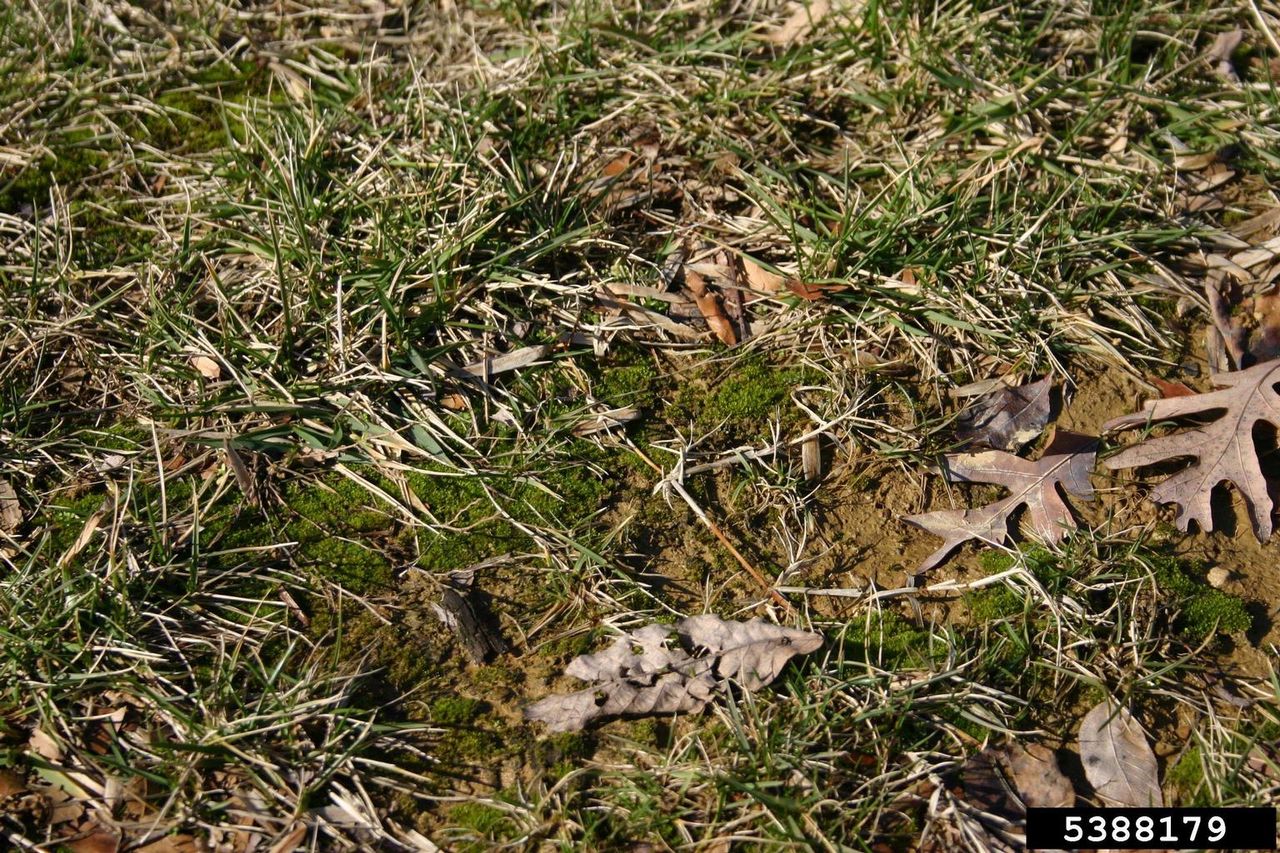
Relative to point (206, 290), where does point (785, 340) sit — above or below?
below

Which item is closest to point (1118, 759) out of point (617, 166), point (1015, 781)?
point (1015, 781)

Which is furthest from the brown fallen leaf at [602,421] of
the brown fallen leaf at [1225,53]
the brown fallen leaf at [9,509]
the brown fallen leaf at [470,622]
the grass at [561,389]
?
the brown fallen leaf at [1225,53]

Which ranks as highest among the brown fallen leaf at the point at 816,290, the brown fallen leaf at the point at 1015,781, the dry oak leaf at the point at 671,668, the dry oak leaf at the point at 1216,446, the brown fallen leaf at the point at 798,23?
the brown fallen leaf at the point at 798,23

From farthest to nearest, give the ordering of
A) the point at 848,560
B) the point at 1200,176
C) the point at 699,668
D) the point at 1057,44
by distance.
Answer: the point at 1057,44 → the point at 1200,176 → the point at 848,560 → the point at 699,668

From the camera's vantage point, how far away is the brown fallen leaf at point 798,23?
13.0 feet

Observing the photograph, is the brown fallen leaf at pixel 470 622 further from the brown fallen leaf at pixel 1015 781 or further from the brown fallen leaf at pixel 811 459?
the brown fallen leaf at pixel 1015 781

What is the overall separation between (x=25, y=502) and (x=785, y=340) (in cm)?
223

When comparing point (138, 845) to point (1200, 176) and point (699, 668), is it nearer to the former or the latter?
point (699, 668)

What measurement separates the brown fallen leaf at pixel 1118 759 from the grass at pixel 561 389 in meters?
0.05

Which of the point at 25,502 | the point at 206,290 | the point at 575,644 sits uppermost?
the point at 206,290

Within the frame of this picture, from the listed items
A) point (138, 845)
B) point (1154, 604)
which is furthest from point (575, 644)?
point (1154, 604)

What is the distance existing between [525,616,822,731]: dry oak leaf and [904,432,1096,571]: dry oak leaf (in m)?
0.54

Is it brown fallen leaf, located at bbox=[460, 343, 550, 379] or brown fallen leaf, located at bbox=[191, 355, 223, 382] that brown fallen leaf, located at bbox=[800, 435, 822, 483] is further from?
brown fallen leaf, located at bbox=[191, 355, 223, 382]

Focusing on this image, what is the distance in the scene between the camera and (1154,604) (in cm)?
279
